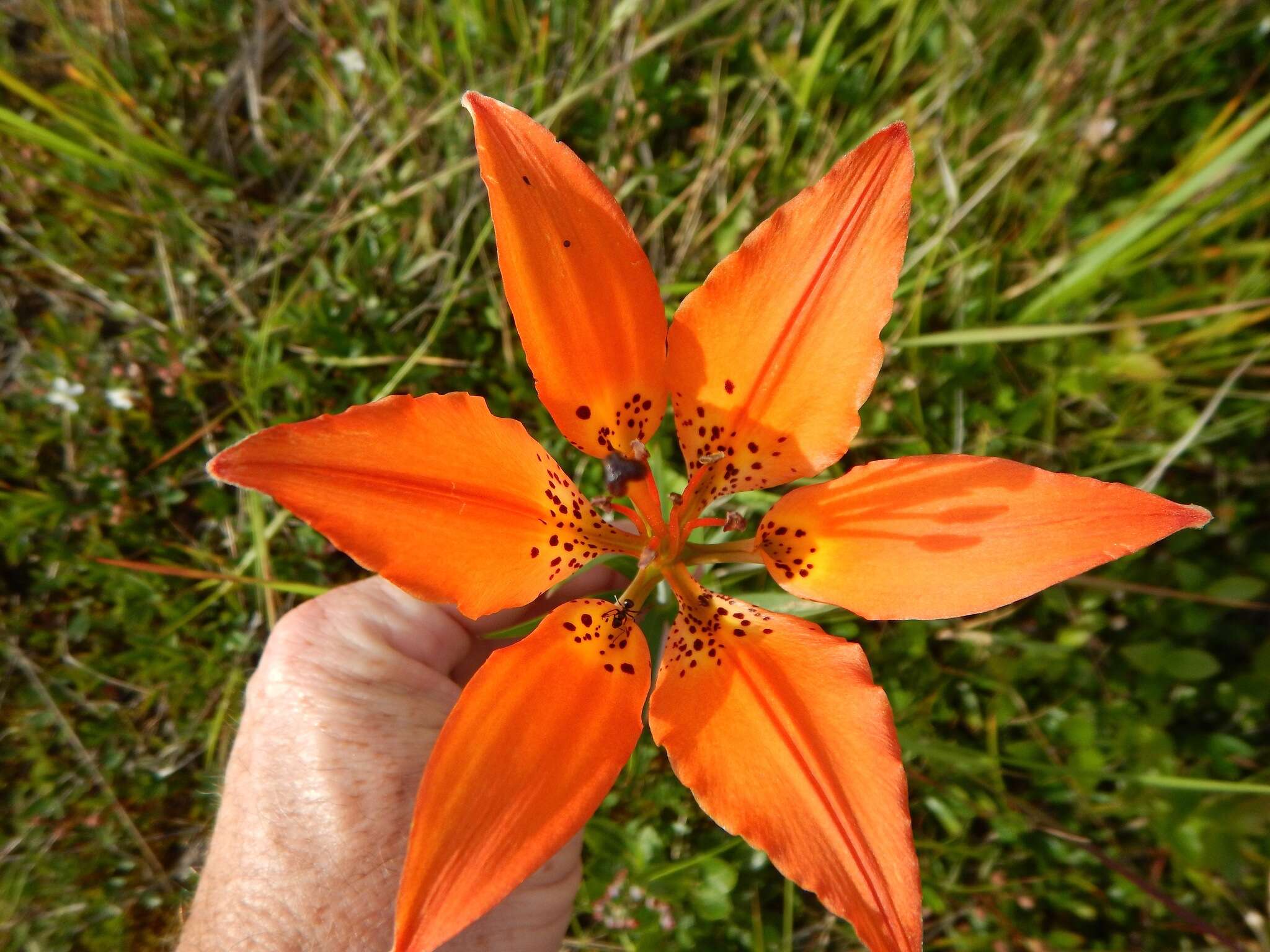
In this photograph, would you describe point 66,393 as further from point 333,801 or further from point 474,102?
point 474,102

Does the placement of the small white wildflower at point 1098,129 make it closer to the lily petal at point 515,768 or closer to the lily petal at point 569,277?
the lily petal at point 569,277

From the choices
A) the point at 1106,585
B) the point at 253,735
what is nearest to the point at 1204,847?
the point at 1106,585

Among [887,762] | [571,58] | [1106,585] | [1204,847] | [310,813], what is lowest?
[1204,847]

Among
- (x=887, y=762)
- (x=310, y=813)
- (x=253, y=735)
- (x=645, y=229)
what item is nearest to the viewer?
(x=887, y=762)

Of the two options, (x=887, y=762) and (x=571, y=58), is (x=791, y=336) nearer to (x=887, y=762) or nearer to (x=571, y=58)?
(x=887, y=762)

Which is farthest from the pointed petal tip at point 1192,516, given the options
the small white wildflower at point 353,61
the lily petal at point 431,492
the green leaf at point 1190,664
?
the small white wildflower at point 353,61

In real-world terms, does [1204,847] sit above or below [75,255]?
below

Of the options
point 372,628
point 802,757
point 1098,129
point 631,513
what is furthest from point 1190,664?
point 372,628
